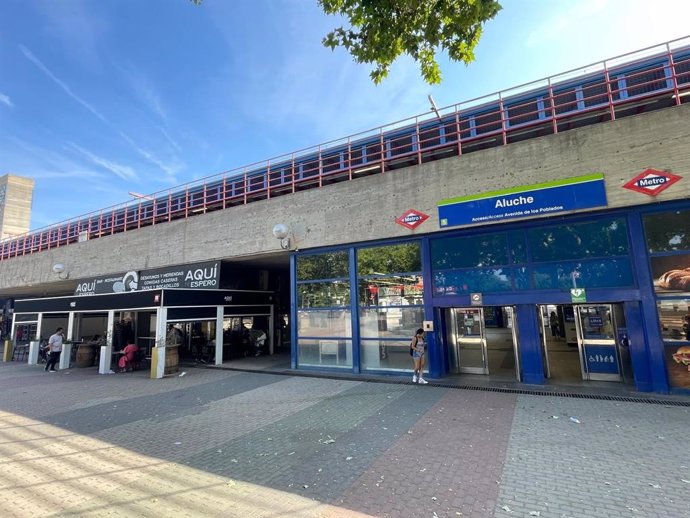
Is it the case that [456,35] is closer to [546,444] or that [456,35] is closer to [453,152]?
[546,444]

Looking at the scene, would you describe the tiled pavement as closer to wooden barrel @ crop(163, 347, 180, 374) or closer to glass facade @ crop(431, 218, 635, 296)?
glass facade @ crop(431, 218, 635, 296)

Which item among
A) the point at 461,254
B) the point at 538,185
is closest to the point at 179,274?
the point at 461,254

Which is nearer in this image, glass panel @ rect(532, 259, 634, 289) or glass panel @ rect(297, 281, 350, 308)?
glass panel @ rect(532, 259, 634, 289)

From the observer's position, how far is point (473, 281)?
10.6 metres

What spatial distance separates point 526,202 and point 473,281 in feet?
8.42

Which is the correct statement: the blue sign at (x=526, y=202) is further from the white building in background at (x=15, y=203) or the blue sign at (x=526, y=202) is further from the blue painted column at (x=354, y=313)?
the white building in background at (x=15, y=203)

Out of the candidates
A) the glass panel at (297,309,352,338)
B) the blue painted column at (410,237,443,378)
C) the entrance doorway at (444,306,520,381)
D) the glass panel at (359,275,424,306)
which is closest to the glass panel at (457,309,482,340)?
the entrance doorway at (444,306,520,381)

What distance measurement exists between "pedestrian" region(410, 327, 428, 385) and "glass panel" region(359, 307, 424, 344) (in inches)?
32.5

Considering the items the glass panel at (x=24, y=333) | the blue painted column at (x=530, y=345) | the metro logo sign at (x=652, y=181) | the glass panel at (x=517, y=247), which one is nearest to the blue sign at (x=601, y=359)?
the blue painted column at (x=530, y=345)

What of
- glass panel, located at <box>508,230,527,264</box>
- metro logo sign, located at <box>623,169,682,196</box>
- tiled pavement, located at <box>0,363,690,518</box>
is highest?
metro logo sign, located at <box>623,169,682,196</box>

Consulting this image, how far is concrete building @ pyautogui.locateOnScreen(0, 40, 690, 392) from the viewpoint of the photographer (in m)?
8.62

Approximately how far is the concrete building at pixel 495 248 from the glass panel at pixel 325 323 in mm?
54

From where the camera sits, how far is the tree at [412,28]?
5320 millimetres

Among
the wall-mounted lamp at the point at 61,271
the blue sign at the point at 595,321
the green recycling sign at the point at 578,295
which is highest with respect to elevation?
the wall-mounted lamp at the point at 61,271
